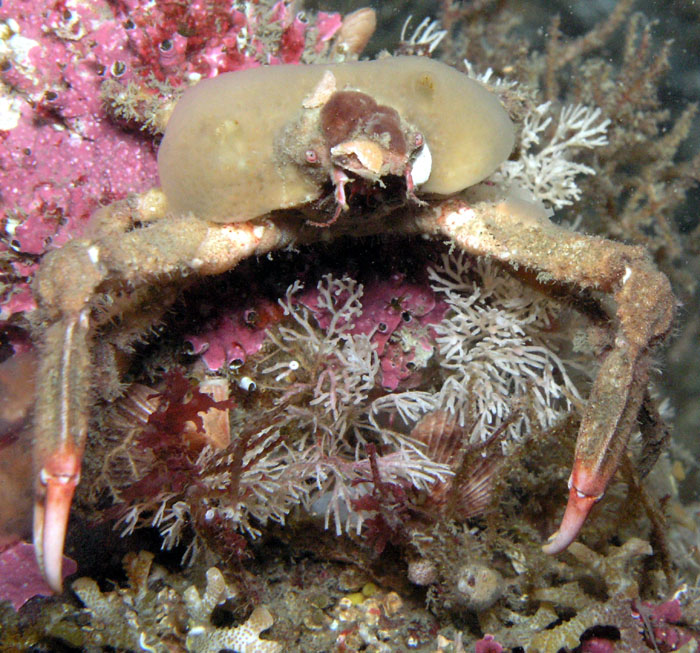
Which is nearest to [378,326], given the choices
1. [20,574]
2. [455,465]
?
[455,465]

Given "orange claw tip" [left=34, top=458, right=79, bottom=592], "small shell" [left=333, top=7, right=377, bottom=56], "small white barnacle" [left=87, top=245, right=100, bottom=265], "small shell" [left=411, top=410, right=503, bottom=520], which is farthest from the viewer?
"small shell" [left=333, top=7, right=377, bottom=56]

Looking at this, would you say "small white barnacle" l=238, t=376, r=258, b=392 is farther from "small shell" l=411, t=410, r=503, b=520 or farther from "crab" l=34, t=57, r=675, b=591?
"small shell" l=411, t=410, r=503, b=520

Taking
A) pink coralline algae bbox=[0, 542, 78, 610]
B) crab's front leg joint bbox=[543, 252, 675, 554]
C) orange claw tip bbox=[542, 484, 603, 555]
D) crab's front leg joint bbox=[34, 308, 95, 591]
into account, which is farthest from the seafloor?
orange claw tip bbox=[542, 484, 603, 555]

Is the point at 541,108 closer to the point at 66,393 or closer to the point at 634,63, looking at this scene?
the point at 634,63

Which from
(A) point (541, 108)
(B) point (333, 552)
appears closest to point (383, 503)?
(B) point (333, 552)

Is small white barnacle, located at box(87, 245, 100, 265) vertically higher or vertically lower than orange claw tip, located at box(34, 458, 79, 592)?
higher

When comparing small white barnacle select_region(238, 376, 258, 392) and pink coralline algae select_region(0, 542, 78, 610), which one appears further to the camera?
small white barnacle select_region(238, 376, 258, 392)
